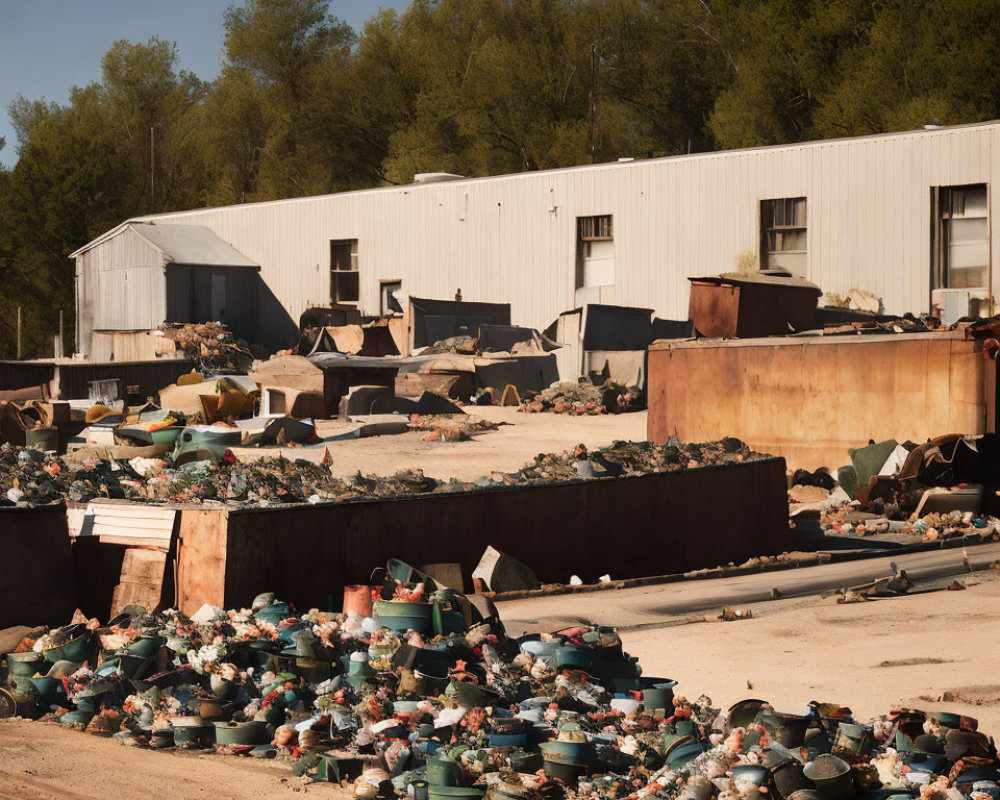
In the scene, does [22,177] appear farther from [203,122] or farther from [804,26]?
[804,26]

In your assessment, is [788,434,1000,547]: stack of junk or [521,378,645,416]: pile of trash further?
[521,378,645,416]: pile of trash

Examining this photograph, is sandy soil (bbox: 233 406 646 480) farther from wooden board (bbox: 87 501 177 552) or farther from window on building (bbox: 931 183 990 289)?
wooden board (bbox: 87 501 177 552)

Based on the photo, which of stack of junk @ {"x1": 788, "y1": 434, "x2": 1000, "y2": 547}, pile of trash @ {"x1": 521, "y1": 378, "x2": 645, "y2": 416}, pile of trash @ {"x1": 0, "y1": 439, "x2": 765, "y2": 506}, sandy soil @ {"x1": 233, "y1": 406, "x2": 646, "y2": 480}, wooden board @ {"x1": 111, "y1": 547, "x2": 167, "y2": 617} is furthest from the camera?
pile of trash @ {"x1": 521, "y1": 378, "x2": 645, "y2": 416}

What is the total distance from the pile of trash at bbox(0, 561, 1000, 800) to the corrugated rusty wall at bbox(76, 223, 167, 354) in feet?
94.5

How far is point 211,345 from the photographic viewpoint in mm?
31062

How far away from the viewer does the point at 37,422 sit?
63.4ft

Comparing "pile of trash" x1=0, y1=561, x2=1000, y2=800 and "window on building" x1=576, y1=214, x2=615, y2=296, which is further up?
"window on building" x1=576, y1=214, x2=615, y2=296

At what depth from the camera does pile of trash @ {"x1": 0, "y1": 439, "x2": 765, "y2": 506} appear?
9242mm

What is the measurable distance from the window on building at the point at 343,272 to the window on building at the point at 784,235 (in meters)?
12.6

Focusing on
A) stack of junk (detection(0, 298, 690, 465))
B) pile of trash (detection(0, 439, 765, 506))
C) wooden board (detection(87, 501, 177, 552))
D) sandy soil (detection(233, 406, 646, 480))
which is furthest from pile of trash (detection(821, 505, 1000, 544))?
stack of junk (detection(0, 298, 690, 465))

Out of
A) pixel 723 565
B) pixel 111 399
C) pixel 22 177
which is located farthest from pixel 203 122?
pixel 723 565

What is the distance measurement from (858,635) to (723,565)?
9.72ft

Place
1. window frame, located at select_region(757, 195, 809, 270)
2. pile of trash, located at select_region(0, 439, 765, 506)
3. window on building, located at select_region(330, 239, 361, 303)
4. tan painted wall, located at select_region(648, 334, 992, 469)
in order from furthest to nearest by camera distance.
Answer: window on building, located at select_region(330, 239, 361, 303), window frame, located at select_region(757, 195, 809, 270), tan painted wall, located at select_region(648, 334, 992, 469), pile of trash, located at select_region(0, 439, 765, 506)

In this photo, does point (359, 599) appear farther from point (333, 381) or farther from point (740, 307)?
point (333, 381)
